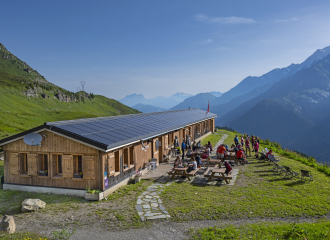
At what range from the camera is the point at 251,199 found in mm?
10688

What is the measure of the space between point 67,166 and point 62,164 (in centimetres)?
31

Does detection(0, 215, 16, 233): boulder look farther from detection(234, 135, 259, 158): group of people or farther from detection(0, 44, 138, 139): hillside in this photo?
detection(0, 44, 138, 139): hillside

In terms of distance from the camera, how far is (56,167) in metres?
12.6

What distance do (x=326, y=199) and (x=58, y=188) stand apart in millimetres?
13159

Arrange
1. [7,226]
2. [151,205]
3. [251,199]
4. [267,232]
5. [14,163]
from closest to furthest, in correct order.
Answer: [267,232] < [7,226] < [151,205] < [251,199] < [14,163]

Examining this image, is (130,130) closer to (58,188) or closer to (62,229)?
(58,188)

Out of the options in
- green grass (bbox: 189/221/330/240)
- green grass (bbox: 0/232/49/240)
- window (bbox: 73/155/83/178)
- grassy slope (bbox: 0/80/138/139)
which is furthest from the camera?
grassy slope (bbox: 0/80/138/139)

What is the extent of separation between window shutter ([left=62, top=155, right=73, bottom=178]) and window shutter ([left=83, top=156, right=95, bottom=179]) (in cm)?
77

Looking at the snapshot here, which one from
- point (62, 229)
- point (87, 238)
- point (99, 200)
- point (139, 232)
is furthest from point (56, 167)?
point (139, 232)

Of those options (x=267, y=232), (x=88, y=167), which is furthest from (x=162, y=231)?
(x=88, y=167)

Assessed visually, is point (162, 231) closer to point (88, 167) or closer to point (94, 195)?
point (94, 195)

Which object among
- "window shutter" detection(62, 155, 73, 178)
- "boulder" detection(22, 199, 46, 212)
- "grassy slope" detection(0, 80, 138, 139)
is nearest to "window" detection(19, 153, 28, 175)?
"window shutter" detection(62, 155, 73, 178)

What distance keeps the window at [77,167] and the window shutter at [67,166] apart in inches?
11.6

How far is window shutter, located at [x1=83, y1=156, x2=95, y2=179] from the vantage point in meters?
11.6
